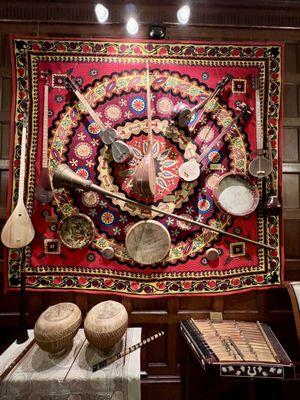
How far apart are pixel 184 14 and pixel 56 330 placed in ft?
9.29

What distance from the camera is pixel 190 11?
2822 mm

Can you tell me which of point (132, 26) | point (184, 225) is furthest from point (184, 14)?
point (184, 225)

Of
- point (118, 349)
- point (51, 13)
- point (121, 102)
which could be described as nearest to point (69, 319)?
point (118, 349)

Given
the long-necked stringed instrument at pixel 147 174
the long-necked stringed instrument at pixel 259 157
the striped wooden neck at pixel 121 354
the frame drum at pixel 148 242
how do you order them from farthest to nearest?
1. the long-necked stringed instrument at pixel 259 157
2. the frame drum at pixel 148 242
3. the long-necked stringed instrument at pixel 147 174
4. the striped wooden neck at pixel 121 354

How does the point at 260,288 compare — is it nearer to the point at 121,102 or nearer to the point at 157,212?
the point at 157,212

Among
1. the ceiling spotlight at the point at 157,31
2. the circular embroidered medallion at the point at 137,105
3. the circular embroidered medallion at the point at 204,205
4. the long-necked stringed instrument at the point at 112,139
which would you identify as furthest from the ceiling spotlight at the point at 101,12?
the circular embroidered medallion at the point at 204,205

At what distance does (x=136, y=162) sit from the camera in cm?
271

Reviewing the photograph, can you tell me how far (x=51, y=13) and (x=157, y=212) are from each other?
7.17 feet

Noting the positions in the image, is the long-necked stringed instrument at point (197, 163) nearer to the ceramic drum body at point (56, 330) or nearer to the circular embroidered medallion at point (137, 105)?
the circular embroidered medallion at point (137, 105)

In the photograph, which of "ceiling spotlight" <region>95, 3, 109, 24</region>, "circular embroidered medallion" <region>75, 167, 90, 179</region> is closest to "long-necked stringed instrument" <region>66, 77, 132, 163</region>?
"circular embroidered medallion" <region>75, 167, 90, 179</region>

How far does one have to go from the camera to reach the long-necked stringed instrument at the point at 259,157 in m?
2.69

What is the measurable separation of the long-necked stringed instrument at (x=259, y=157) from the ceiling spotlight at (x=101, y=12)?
1.51 metres

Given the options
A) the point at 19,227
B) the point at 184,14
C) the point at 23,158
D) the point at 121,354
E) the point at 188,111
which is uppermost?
the point at 184,14

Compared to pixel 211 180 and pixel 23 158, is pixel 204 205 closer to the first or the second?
pixel 211 180
